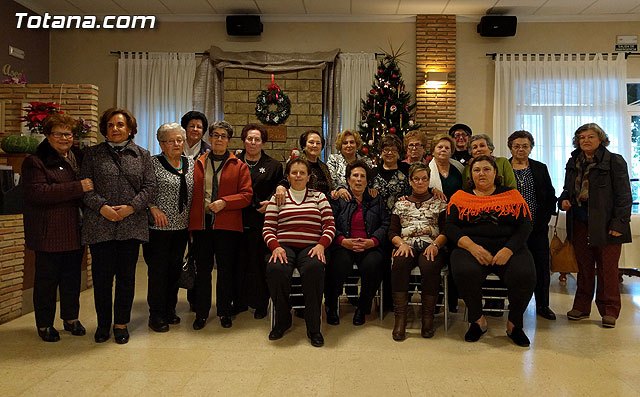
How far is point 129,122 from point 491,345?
2.66 metres

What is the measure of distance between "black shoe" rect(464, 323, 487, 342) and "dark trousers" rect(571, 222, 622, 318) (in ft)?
3.40

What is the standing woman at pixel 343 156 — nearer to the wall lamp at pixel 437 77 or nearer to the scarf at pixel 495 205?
the scarf at pixel 495 205

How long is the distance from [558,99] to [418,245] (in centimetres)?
482

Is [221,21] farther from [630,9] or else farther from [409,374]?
[409,374]

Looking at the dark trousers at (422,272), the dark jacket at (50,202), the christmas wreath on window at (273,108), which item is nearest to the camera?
the dark jacket at (50,202)

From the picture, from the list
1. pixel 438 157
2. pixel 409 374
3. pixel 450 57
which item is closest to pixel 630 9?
pixel 450 57

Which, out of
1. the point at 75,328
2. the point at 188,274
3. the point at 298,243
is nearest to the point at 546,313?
the point at 298,243

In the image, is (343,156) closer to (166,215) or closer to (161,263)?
(166,215)

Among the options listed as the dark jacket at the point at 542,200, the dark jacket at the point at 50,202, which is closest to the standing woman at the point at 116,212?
the dark jacket at the point at 50,202

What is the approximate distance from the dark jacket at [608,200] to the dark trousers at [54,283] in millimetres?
3477

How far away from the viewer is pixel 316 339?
10.8 feet

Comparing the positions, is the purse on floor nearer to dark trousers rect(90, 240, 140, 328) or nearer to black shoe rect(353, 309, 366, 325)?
black shoe rect(353, 309, 366, 325)

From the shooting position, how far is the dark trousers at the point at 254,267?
383cm

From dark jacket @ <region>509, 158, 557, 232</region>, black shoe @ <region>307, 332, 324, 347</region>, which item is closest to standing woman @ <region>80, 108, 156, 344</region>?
black shoe @ <region>307, 332, 324, 347</region>
